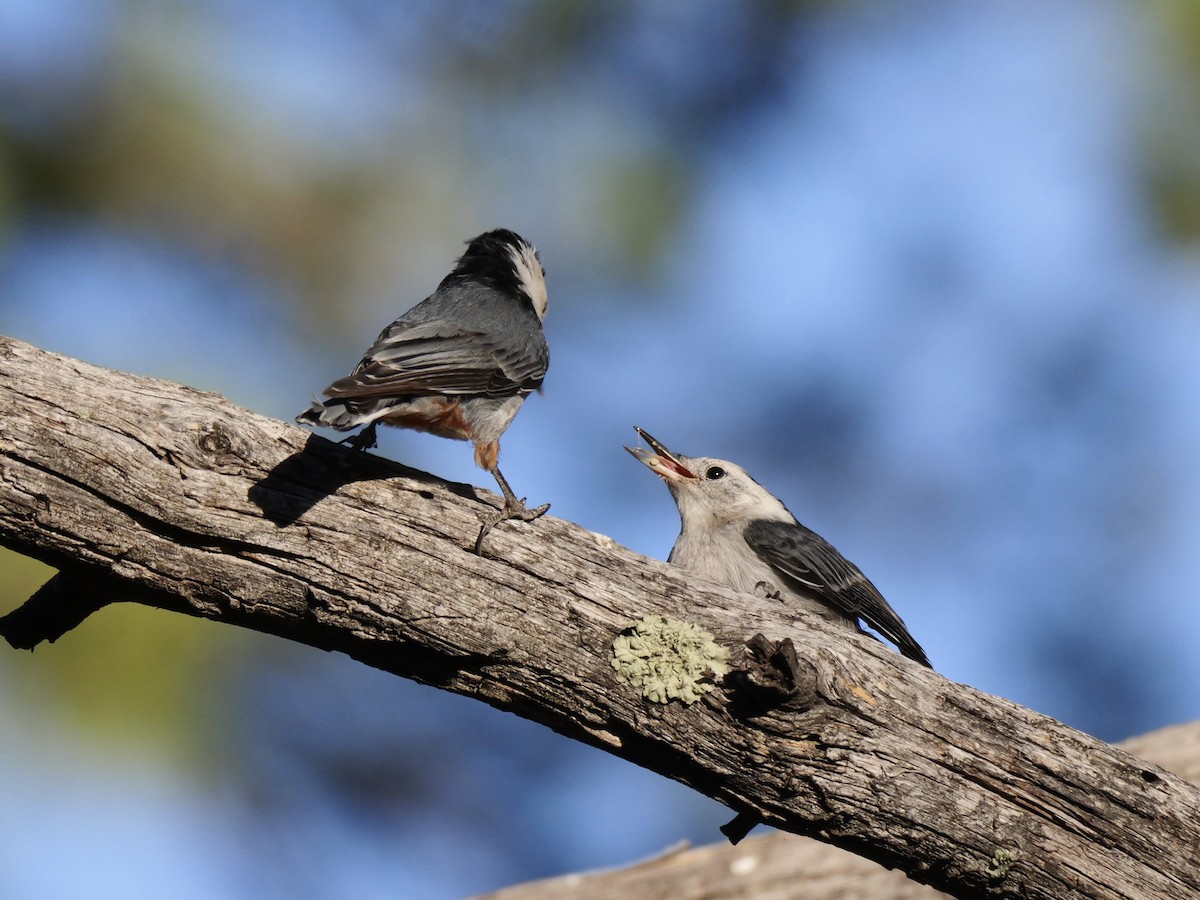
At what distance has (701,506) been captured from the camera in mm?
5051

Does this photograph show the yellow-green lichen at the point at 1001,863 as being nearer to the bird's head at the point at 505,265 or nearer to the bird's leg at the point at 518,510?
the bird's leg at the point at 518,510

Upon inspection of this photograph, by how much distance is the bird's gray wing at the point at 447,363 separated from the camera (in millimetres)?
3385

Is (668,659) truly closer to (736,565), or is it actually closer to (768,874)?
(736,565)

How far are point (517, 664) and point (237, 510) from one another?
706mm

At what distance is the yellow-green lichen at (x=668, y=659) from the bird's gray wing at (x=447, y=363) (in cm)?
95

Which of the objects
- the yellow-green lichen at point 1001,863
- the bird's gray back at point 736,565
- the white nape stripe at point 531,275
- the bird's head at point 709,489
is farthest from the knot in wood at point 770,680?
the white nape stripe at point 531,275

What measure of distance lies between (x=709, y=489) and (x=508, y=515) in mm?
2164

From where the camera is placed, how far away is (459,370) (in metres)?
3.71

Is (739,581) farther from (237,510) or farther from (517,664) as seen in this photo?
(237,510)

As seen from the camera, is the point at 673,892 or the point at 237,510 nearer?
the point at 237,510

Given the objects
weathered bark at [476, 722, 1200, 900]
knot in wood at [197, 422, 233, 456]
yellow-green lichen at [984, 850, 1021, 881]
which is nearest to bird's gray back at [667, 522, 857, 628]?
weathered bark at [476, 722, 1200, 900]

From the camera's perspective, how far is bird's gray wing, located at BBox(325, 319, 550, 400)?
3385 mm

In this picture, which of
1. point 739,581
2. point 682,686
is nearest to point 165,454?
point 682,686

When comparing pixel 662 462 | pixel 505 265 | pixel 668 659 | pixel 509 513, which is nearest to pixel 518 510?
pixel 509 513
